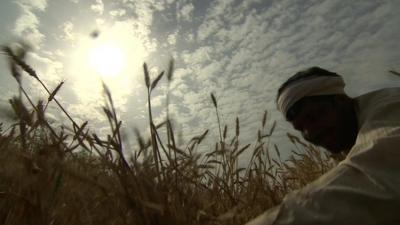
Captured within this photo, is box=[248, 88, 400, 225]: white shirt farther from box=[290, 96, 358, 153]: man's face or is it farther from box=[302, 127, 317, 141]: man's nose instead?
box=[302, 127, 317, 141]: man's nose

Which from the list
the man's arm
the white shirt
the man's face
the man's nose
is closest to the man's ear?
the man's face

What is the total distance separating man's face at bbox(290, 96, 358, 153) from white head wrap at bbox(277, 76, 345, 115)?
0.24ft

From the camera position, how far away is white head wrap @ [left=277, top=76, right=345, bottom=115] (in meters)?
2.77

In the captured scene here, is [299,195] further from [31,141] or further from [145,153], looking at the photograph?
[31,141]

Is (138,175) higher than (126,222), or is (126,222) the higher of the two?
(138,175)

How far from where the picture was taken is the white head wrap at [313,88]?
2.77 m

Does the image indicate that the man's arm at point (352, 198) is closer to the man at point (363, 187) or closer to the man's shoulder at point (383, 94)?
the man at point (363, 187)

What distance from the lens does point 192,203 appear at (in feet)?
5.41

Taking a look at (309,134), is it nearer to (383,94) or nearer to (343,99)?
(343,99)

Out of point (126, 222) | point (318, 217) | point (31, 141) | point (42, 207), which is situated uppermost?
point (31, 141)

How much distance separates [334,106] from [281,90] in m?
0.51

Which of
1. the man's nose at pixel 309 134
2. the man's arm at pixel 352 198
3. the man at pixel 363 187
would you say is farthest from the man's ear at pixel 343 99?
the man's arm at pixel 352 198

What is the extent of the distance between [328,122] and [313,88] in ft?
0.94

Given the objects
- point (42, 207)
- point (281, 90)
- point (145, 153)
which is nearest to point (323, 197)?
point (145, 153)
